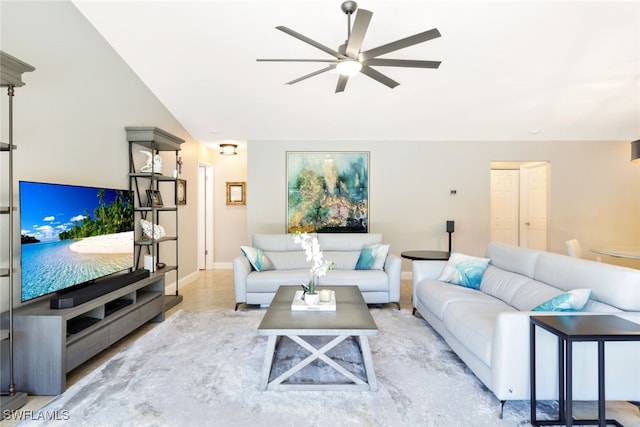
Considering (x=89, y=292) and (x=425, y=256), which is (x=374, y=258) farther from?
(x=89, y=292)

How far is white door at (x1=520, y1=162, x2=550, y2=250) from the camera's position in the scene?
626cm

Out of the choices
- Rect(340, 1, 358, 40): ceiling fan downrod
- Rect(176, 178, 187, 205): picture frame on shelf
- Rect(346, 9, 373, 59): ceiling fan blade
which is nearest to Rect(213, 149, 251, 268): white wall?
Rect(176, 178, 187, 205): picture frame on shelf

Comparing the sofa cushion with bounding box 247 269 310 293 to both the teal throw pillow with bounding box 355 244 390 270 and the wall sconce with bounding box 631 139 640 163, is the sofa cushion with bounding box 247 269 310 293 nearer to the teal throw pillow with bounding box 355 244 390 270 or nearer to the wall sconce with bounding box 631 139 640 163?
the teal throw pillow with bounding box 355 244 390 270

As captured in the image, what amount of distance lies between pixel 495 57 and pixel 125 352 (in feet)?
15.4

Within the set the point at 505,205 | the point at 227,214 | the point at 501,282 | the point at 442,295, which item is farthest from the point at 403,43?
the point at 505,205

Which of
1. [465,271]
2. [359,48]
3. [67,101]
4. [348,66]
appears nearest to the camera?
[359,48]

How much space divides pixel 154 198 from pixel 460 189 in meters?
4.86

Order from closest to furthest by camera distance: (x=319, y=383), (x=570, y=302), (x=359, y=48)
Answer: (x=570, y=302), (x=319, y=383), (x=359, y=48)

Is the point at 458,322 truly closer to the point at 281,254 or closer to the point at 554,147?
the point at 281,254

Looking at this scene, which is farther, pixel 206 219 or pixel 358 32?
pixel 206 219

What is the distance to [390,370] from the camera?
98.5 inches

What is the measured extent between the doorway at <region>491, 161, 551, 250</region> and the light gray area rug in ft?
16.6

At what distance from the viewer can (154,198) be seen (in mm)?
4141

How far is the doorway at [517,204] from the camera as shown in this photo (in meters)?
6.68
